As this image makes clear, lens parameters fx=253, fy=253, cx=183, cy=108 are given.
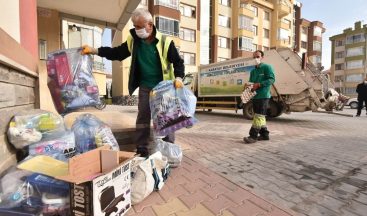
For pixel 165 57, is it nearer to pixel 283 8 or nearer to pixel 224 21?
pixel 224 21

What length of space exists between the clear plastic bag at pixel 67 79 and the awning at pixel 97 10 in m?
3.59

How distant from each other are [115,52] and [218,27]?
28.1m

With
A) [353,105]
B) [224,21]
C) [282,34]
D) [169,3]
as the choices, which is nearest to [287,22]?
[282,34]

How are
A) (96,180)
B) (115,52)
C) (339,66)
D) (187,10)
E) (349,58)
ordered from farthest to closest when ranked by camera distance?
(339,66) < (349,58) < (187,10) < (115,52) < (96,180)

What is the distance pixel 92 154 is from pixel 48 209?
18.6 inches

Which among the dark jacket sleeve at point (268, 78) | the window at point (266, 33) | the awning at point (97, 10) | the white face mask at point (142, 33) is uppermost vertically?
the window at point (266, 33)

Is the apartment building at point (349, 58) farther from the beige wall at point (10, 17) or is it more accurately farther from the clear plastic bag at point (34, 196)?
the clear plastic bag at point (34, 196)

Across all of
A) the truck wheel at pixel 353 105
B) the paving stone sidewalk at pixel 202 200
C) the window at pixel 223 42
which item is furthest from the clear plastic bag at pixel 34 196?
the window at pixel 223 42

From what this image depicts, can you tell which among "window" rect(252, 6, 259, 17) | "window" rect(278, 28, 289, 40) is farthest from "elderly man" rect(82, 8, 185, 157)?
"window" rect(278, 28, 289, 40)

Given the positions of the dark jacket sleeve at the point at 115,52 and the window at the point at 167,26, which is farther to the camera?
the window at the point at 167,26

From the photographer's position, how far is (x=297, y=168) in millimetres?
3287

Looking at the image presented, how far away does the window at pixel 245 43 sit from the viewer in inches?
1186

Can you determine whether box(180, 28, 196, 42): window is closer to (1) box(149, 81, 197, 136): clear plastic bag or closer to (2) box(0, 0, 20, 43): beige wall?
(2) box(0, 0, 20, 43): beige wall

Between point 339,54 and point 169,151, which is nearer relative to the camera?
point 169,151
